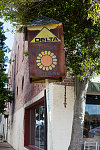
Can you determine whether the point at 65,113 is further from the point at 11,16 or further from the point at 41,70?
the point at 11,16

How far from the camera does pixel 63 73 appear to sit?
5.41m

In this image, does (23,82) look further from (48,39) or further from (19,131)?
(48,39)

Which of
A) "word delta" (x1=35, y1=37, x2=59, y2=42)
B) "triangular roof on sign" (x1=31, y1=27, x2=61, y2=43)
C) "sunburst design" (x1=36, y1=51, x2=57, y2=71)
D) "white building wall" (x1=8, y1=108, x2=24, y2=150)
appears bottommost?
"white building wall" (x1=8, y1=108, x2=24, y2=150)

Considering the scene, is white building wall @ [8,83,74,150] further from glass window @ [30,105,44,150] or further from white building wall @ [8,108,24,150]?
white building wall @ [8,108,24,150]

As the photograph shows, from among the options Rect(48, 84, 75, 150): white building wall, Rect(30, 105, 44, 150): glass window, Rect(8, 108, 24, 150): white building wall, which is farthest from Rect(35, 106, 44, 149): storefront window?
Rect(48, 84, 75, 150): white building wall

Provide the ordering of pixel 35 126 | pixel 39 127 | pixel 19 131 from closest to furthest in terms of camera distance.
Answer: pixel 39 127 → pixel 35 126 → pixel 19 131

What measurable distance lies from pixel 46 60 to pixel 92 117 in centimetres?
469

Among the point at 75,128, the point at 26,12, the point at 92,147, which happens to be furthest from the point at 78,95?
the point at 26,12

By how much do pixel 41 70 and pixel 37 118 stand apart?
7.90 metres

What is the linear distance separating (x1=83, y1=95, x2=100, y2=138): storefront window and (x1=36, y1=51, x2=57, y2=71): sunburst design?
435 centimetres

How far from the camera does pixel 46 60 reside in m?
5.28

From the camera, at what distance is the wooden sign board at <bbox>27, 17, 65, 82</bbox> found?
17.4 ft

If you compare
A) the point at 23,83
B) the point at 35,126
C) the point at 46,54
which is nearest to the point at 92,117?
the point at 46,54

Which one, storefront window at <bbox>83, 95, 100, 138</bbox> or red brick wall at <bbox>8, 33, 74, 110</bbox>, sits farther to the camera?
red brick wall at <bbox>8, 33, 74, 110</bbox>
